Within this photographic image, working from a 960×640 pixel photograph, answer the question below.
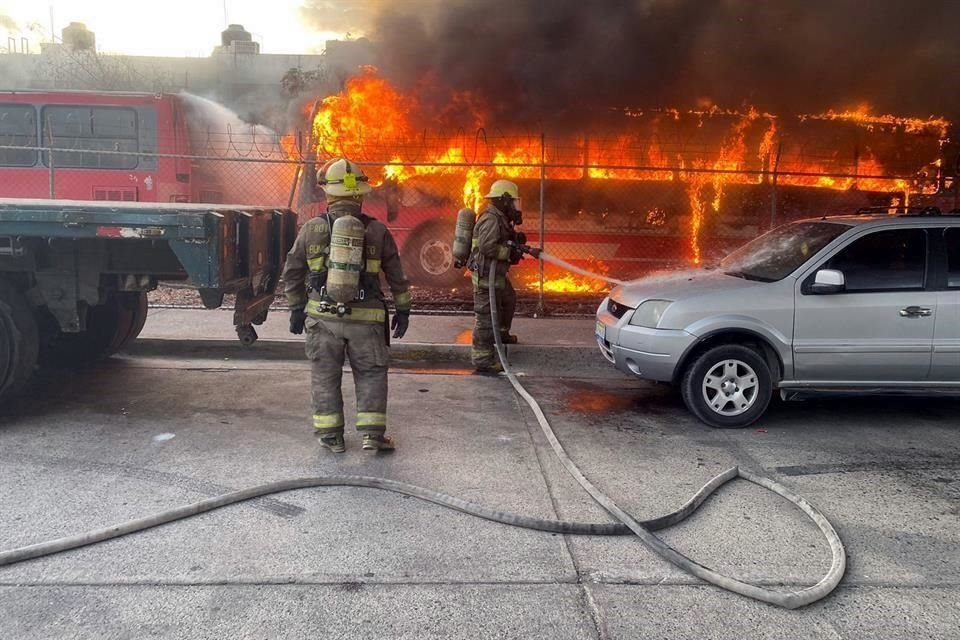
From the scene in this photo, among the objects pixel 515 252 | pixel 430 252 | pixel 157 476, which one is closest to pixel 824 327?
pixel 515 252

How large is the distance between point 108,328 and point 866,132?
10966 millimetres

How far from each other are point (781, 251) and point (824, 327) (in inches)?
30.8

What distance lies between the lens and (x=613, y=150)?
1048 centimetres

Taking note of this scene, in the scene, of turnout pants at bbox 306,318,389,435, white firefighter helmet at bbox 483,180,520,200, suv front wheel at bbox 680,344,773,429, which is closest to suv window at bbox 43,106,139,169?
white firefighter helmet at bbox 483,180,520,200

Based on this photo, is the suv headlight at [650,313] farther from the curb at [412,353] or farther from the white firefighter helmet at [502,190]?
the white firefighter helmet at [502,190]

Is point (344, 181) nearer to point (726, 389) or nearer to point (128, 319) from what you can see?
point (726, 389)

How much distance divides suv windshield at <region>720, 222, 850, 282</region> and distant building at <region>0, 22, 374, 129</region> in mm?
16419

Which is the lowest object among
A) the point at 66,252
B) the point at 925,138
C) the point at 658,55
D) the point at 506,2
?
the point at 66,252

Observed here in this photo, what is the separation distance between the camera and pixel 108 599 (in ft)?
8.63

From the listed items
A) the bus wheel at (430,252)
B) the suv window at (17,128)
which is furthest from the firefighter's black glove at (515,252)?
the suv window at (17,128)

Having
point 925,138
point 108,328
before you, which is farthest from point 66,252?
point 925,138

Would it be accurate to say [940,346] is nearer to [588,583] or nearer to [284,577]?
[588,583]

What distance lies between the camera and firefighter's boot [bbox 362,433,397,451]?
13.6 feet

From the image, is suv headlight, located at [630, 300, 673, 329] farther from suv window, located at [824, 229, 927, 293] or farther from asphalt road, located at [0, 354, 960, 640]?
suv window, located at [824, 229, 927, 293]
